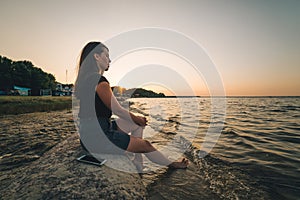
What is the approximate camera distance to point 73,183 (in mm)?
2006

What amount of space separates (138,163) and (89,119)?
1.31 meters

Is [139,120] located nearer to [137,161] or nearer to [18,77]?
[137,161]

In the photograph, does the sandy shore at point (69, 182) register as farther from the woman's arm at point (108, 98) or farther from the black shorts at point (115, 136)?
the woman's arm at point (108, 98)

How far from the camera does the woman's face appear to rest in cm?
296

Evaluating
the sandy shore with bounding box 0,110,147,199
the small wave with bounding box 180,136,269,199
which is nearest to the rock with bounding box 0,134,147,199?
the sandy shore with bounding box 0,110,147,199

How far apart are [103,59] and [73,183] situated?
2.02m

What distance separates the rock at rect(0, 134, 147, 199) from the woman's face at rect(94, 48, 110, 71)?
5.51ft

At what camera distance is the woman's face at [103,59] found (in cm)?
296

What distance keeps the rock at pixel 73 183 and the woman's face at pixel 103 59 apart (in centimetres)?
168

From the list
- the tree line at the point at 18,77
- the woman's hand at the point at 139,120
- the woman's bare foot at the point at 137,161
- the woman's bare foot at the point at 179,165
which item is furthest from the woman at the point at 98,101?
the tree line at the point at 18,77

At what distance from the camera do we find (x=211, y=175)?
11.5 ft

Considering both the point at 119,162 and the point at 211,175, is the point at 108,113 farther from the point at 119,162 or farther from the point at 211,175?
the point at 211,175

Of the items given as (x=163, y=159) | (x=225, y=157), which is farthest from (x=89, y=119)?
(x=225, y=157)

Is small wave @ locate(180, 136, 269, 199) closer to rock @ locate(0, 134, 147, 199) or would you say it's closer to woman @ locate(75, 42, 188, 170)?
woman @ locate(75, 42, 188, 170)
